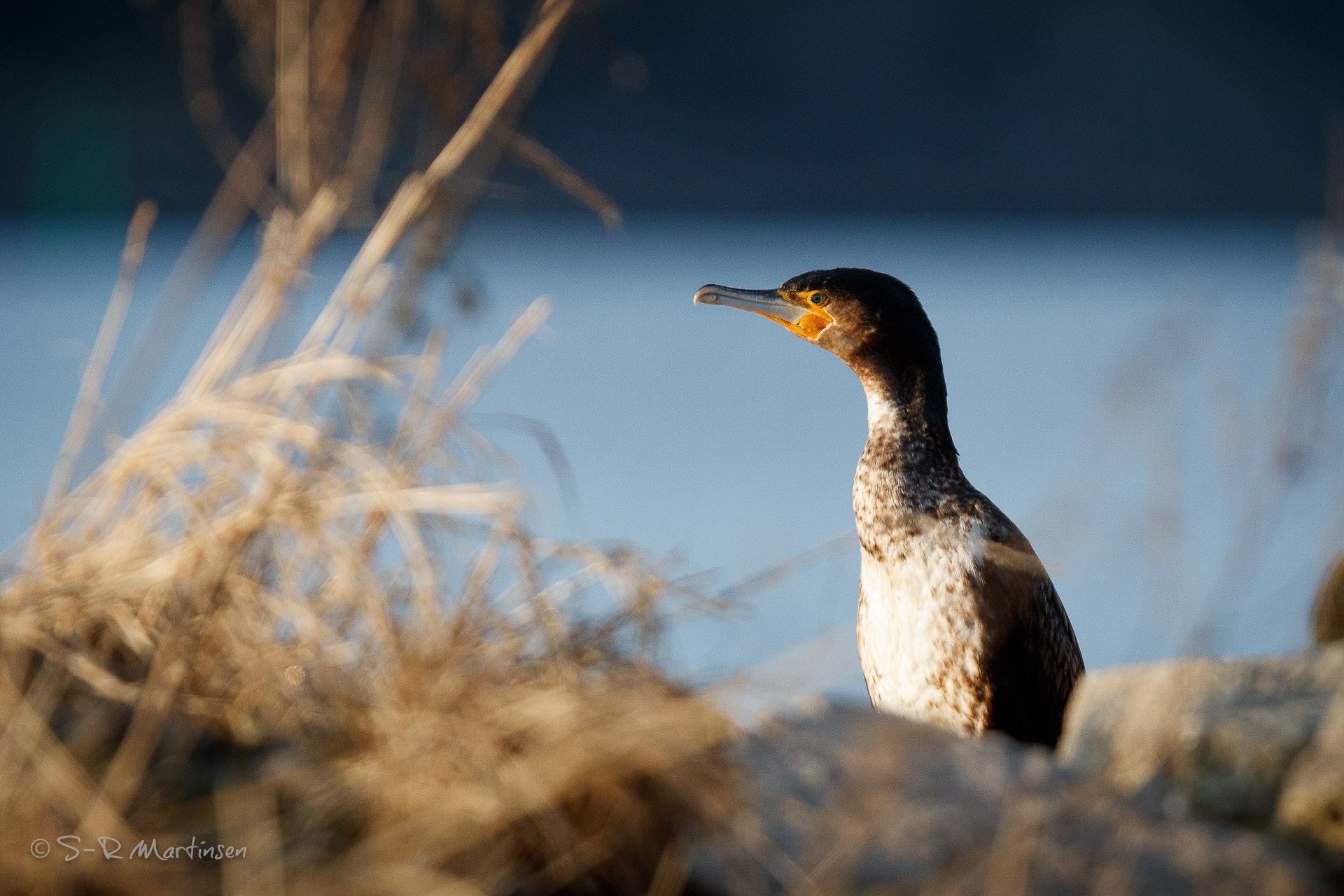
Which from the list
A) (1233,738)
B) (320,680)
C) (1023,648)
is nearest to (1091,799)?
(1233,738)

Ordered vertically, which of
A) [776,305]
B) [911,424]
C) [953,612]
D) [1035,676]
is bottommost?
[1035,676]

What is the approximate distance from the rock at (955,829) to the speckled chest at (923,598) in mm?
913

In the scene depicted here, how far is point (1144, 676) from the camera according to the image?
50.8 inches

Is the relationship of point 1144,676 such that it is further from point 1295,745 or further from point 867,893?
point 867,893

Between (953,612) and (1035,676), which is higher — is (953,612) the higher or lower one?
the higher one

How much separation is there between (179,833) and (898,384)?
173 cm

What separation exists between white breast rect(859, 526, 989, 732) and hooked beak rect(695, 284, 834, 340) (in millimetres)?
555

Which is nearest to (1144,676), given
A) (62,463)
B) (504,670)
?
(504,670)

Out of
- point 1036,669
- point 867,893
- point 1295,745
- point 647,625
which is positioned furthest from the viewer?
point 1036,669

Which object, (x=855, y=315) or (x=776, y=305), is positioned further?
(x=776, y=305)

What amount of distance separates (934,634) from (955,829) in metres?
1.10

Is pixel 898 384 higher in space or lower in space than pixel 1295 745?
higher

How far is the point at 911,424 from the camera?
220 centimetres

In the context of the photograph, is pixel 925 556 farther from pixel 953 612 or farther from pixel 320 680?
pixel 320 680
